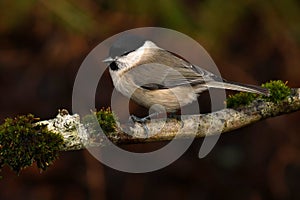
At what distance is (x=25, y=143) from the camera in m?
2.85

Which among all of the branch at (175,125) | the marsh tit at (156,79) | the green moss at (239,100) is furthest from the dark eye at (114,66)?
the green moss at (239,100)

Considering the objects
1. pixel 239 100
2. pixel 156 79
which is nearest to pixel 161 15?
pixel 156 79

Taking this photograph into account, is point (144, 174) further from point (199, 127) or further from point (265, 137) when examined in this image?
point (199, 127)

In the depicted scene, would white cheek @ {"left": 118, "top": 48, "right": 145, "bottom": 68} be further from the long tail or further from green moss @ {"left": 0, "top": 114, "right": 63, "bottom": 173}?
green moss @ {"left": 0, "top": 114, "right": 63, "bottom": 173}

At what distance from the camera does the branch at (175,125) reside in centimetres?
296

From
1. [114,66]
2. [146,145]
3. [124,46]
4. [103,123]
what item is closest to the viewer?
[103,123]

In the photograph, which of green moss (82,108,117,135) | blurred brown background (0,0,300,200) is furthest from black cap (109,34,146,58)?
blurred brown background (0,0,300,200)

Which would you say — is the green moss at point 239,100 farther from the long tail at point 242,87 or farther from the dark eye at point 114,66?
the dark eye at point 114,66

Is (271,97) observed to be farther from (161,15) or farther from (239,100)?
(161,15)

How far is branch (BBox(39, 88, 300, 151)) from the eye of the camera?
2.96m

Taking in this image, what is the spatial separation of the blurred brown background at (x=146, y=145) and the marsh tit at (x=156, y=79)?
6.11 ft

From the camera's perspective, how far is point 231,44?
5.95 m

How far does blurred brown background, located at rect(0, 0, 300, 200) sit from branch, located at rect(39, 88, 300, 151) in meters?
2.07

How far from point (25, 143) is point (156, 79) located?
3.19 feet
